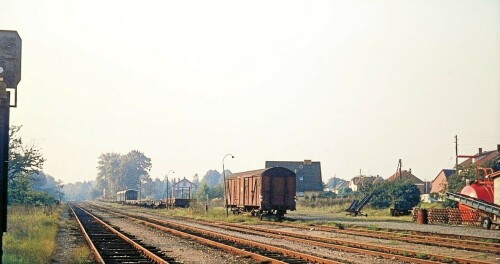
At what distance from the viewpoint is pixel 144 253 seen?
15336mm

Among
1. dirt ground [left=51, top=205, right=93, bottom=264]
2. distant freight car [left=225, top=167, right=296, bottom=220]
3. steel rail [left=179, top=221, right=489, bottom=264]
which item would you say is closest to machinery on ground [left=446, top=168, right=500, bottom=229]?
steel rail [left=179, top=221, right=489, bottom=264]

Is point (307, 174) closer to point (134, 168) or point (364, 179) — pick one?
point (364, 179)

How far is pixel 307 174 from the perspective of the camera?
270 ft

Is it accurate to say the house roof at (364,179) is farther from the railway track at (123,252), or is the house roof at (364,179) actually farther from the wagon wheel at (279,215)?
the railway track at (123,252)

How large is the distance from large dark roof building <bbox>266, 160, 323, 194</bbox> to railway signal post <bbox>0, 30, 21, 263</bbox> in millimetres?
74475

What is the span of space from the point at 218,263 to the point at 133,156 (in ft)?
532

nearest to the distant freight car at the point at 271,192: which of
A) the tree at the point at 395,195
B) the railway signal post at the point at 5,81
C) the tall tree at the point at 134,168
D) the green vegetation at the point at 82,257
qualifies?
the tree at the point at 395,195

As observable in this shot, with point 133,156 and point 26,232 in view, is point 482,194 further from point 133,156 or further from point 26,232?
point 133,156

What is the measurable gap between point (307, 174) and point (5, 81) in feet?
252

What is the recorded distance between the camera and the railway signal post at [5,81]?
21.5 feet

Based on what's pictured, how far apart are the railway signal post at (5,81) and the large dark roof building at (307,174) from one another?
74.5 m

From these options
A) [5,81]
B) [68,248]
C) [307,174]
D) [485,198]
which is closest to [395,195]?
[485,198]

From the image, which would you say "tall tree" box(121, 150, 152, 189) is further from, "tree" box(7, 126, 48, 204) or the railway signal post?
the railway signal post

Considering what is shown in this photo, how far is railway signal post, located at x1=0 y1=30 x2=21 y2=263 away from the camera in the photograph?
257 inches
